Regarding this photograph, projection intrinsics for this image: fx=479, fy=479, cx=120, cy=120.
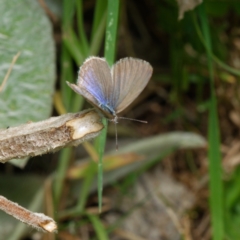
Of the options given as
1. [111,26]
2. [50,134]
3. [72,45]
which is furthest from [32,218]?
[72,45]

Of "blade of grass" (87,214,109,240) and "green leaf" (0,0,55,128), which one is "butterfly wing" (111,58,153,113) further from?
"blade of grass" (87,214,109,240)

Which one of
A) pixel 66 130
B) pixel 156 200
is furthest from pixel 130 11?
pixel 66 130

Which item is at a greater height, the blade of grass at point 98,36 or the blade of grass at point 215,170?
the blade of grass at point 98,36

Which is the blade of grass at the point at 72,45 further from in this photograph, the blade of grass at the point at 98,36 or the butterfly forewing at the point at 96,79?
the butterfly forewing at the point at 96,79

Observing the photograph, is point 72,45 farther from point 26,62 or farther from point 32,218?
point 32,218

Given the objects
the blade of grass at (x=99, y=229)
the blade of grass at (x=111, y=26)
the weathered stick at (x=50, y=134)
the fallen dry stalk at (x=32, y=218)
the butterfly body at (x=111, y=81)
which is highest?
the blade of grass at (x=111, y=26)

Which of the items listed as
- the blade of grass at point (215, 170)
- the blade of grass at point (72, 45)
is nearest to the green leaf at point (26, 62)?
the blade of grass at point (72, 45)

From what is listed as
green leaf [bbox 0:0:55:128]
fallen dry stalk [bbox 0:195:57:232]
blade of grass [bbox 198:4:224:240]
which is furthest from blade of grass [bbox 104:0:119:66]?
fallen dry stalk [bbox 0:195:57:232]

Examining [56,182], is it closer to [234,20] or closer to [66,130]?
[66,130]

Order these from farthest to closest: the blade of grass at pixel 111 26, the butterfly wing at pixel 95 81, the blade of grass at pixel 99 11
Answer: the blade of grass at pixel 99 11
the blade of grass at pixel 111 26
the butterfly wing at pixel 95 81
